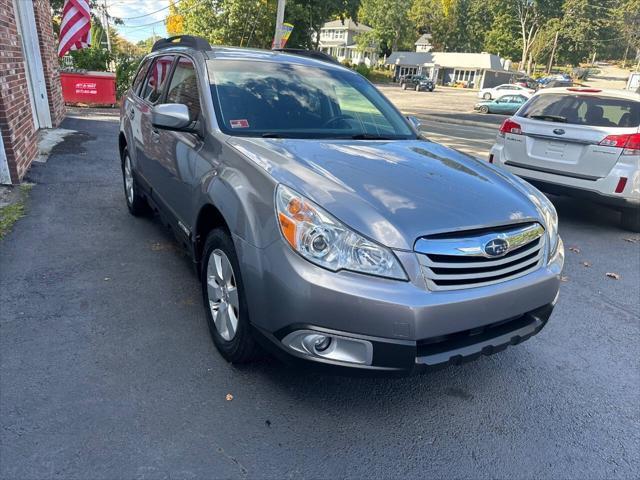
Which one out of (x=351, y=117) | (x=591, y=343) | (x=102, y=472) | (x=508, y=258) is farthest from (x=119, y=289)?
(x=591, y=343)

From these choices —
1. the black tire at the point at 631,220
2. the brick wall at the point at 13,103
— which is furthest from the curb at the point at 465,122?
the brick wall at the point at 13,103

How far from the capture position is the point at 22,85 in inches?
279

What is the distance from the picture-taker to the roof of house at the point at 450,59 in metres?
66.4

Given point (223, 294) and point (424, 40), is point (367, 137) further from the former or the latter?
point (424, 40)

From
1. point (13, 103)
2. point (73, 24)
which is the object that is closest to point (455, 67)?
point (73, 24)

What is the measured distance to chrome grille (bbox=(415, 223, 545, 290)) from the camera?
2186 millimetres

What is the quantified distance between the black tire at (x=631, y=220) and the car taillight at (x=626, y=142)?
83 centimetres

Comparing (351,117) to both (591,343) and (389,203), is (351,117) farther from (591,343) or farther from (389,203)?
(591,343)

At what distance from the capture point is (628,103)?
5.75 metres

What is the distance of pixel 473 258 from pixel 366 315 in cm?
61

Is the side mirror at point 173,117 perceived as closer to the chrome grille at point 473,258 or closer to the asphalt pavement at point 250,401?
the asphalt pavement at point 250,401

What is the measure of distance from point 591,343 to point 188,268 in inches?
128

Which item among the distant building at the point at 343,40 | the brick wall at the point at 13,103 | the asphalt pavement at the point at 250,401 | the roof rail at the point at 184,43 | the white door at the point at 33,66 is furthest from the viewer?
the distant building at the point at 343,40

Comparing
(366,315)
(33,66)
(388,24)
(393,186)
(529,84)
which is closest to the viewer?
(366,315)
